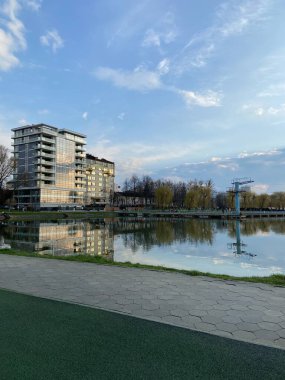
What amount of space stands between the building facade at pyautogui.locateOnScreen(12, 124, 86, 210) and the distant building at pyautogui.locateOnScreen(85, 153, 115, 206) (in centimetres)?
2746

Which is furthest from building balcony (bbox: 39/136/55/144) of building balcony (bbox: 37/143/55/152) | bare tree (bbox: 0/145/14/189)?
bare tree (bbox: 0/145/14/189)

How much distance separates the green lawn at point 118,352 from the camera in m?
2.93

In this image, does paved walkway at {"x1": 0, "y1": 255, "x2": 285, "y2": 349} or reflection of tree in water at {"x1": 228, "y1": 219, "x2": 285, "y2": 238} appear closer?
paved walkway at {"x1": 0, "y1": 255, "x2": 285, "y2": 349}

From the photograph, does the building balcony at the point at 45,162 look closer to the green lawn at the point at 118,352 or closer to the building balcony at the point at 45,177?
the building balcony at the point at 45,177

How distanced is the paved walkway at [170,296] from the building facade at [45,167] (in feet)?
222

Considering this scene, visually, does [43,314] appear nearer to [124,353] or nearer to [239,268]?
[124,353]

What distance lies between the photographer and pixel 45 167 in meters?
78.5

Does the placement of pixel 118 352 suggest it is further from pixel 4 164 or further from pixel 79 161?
pixel 79 161

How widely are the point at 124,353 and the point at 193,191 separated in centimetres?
8052

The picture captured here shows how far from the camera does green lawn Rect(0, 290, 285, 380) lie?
9.61ft

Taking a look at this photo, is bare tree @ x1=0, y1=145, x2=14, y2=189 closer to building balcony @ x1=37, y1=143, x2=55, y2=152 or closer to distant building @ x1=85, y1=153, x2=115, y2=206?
building balcony @ x1=37, y1=143, x2=55, y2=152

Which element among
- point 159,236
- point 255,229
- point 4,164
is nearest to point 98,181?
point 4,164

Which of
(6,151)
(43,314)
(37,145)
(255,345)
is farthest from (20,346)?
(37,145)

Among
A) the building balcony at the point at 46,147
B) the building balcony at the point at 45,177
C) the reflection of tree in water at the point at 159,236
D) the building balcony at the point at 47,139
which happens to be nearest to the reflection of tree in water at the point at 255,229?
the reflection of tree in water at the point at 159,236
